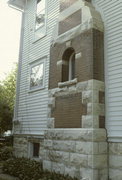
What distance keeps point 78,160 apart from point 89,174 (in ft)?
1.90

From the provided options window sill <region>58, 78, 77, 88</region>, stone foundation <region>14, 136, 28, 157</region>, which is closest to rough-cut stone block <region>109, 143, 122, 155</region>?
window sill <region>58, 78, 77, 88</region>

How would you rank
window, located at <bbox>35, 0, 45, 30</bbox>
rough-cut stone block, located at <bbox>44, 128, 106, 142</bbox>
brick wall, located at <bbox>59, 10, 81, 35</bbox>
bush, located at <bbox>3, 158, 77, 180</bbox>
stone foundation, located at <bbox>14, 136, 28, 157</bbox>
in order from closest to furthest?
rough-cut stone block, located at <bbox>44, 128, 106, 142</bbox>, bush, located at <bbox>3, 158, 77, 180</bbox>, brick wall, located at <bbox>59, 10, 81, 35</bbox>, stone foundation, located at <bbox>14, 136, 28, 157</bbox>, window, located at <bbox>35, 0, 45, 30</bbox>

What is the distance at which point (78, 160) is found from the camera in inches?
259

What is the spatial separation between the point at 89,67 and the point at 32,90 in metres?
4.76

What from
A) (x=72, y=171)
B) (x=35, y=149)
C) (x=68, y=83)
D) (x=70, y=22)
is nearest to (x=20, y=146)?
(x=35, y=149)

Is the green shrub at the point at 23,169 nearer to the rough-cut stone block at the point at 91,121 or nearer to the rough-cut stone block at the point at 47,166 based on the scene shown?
the rough-cut stone block at the point at 47,166

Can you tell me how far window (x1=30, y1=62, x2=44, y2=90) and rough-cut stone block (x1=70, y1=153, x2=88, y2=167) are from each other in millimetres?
4423

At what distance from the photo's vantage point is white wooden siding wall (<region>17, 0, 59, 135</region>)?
10.1 m

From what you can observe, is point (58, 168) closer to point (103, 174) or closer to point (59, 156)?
point (59, 156)

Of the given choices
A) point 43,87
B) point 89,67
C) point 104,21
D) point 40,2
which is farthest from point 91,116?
point 40,2

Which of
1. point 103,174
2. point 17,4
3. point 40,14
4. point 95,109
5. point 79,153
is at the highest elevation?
point 17,4

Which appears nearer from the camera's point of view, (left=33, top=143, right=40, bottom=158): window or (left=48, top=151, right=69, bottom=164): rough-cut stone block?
(left=48, top=151, right=69, bottom=164): rough-cut stone block

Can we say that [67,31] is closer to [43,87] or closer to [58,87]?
[58,87]

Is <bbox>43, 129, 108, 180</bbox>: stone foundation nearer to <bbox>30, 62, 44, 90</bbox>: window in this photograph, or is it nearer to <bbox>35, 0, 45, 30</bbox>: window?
<bbox>30, 62, 44, 90</bbox>: window
